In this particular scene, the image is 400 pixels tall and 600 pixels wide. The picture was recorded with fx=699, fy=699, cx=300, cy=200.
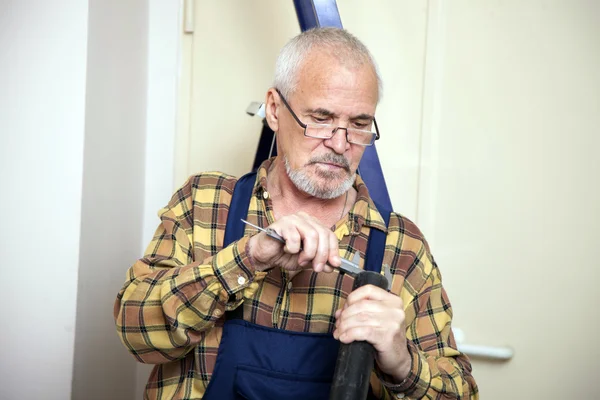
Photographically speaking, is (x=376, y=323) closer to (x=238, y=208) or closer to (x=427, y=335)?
(x=427, y=335)

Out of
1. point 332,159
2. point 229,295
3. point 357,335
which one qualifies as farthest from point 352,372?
point 332,159

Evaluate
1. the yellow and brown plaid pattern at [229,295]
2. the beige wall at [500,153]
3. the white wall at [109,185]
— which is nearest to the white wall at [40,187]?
the white wall at [109,185]

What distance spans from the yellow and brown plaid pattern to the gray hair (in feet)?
0.71

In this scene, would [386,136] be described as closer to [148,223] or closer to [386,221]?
[386,221]

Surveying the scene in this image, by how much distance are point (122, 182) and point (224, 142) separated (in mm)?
362

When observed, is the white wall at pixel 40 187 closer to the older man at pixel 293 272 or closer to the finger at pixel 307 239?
the older man at pixel 293 272

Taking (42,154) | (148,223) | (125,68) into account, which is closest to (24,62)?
(42,154)

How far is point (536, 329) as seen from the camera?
2.04m

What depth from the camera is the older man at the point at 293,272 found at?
1244mm

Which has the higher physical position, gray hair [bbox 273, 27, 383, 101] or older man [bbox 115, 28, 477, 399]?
gray hair [bbox 273, 27, 383, 101]

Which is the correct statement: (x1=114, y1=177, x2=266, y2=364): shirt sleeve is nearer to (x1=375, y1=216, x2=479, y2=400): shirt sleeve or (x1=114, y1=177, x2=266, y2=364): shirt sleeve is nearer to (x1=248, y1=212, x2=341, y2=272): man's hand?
(x1=248, y1=212, x2=341, y2=272): man's hand

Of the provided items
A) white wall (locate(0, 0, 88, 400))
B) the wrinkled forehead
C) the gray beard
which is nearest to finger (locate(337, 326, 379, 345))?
the gray beard

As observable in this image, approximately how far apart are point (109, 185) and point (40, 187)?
237 millimetres

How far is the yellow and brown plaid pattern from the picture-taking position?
4.12 ft
